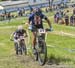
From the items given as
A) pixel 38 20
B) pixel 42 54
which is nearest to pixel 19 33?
pixel 38 20

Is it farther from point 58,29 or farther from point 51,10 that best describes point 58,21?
point 51,10

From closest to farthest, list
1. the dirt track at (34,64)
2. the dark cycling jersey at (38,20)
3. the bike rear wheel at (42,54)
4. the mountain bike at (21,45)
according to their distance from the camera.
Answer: the bike rear wheel at (42,54) < the dirt track at (34,64) < the dark cycling jersey at (38,20) < the mountain bike at (21,45)

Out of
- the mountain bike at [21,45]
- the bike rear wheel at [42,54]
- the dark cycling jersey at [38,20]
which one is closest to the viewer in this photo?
the bike rear wheel at [42,54]

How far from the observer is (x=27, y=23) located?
11.7 metres

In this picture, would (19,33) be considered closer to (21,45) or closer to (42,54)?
(21,45)

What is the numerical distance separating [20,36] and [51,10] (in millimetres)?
43666

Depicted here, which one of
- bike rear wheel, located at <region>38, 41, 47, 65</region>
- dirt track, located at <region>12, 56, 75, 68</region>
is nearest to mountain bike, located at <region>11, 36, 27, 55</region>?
dirt track, located at <region>12, 56, 75, 68</region>

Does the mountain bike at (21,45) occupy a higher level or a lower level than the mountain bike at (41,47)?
lower

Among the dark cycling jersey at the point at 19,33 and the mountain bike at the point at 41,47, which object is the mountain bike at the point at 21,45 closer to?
the dark cycling jersey at the point at 19,33

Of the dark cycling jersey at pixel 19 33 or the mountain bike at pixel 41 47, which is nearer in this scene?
the mountain bike at pixel 41 47

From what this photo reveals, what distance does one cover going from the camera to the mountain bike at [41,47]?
10.6 metres

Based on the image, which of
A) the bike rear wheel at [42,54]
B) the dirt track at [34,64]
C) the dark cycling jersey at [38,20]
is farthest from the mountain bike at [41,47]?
the dark cycling jersey at [38,20]

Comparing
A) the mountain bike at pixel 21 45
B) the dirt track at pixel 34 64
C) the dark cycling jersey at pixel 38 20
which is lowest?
the mountain bike at pixel 21 45

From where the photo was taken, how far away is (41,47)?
1081 centimetres
